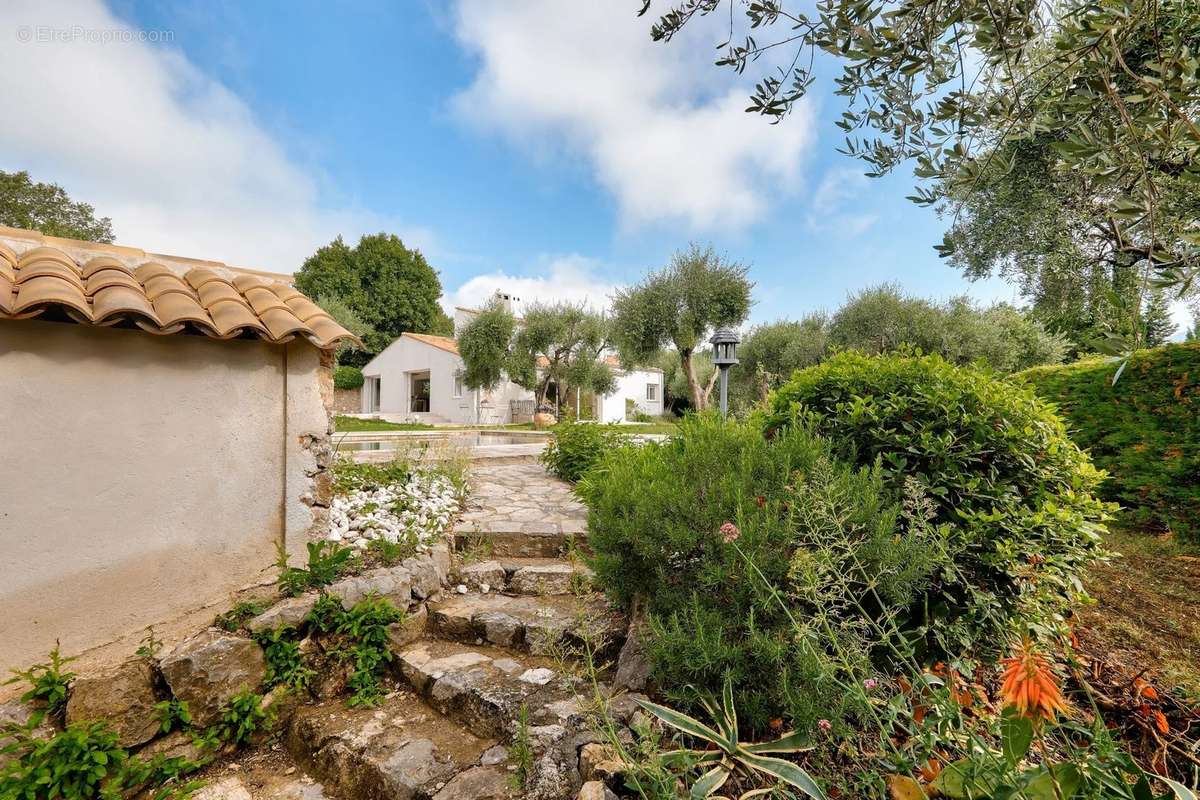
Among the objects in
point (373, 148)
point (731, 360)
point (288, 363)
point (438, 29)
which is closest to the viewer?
point (288, 363)

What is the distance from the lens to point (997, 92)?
6.92 feet

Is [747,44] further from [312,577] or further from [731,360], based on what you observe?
[731,360]

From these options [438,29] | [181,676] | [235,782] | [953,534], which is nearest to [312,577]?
[181,676]

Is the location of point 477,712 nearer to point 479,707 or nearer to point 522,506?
point 479,707

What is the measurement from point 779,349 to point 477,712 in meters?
21.1

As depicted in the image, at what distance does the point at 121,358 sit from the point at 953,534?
197 inches

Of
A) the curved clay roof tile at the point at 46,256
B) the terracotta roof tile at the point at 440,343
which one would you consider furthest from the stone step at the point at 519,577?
the terracotta roof tile at the point at 440,343

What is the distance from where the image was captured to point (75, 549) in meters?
2.93

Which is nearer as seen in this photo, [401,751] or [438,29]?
[401,751]

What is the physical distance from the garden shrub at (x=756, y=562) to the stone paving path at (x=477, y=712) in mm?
357

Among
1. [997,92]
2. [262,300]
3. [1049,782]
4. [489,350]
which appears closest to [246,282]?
[262,300]

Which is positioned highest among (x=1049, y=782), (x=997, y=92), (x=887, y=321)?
(x=887, y=321)

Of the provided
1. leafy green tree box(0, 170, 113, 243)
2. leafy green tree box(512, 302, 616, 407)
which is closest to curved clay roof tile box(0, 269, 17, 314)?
leafy green tree box(512, 302, 616, 407)

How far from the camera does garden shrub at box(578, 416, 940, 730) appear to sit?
1.78m
